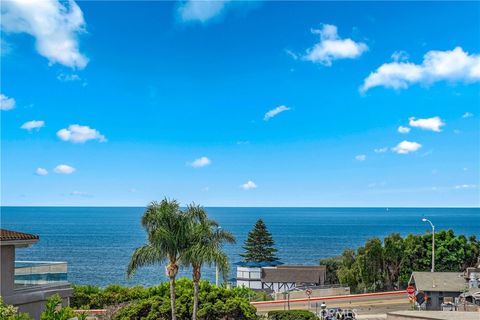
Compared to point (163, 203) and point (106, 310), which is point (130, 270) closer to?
point (163, 203)

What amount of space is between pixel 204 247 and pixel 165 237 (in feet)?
6.03

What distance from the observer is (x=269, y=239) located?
92.8 meters

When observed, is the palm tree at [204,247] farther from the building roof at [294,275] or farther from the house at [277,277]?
the building roof at [294,275]

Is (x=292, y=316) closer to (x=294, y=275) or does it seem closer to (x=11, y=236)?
(x=11, y=236)

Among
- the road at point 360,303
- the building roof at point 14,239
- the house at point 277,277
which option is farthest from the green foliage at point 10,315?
the house at point 277,277

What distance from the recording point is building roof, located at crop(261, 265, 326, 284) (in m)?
65.1

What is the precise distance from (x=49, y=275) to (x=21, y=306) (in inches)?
87.6

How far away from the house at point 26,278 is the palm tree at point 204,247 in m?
6.88

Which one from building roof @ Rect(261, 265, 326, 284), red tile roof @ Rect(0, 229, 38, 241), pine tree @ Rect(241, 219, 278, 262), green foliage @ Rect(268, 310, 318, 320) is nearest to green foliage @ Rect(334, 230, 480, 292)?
building roof @ Rect(261, 265, 326, 284)

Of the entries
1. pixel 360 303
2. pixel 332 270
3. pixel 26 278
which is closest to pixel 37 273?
pixel 26 278

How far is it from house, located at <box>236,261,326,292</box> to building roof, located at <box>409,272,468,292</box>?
26930 millimetres

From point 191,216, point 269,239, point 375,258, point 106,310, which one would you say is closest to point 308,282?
point 375,258

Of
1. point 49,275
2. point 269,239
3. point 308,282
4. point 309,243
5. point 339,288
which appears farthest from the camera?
point 309,243

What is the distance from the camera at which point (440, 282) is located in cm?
3725
